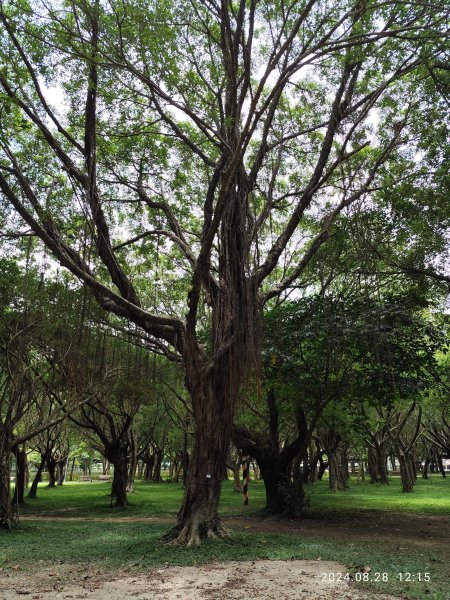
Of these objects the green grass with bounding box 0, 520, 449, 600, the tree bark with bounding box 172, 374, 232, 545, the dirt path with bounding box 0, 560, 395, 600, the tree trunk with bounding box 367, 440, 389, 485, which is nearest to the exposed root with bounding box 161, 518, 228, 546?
the tree bark with bounding box 172, 374, 232, 545

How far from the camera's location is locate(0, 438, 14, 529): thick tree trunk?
10430 mm

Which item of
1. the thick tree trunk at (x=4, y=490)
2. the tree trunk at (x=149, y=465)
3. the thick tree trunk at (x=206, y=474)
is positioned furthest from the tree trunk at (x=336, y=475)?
the tree trunk at (x=149, y=465)

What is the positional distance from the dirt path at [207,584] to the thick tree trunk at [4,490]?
4.85 m

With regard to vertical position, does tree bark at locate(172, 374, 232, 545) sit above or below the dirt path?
above

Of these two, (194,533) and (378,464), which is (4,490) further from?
(378,464)

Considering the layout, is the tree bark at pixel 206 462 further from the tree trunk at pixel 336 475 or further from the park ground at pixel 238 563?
the tree trunk at pixel 336 475

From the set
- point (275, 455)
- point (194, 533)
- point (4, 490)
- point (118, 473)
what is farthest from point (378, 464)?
point (194, 533)

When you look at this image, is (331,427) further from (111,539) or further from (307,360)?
(111,539)

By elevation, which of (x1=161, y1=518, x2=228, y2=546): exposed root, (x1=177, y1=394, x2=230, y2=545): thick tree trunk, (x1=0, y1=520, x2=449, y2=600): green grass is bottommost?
(x1=0, y1=520, x2=449, y2=600): green grass

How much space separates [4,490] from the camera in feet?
34.6

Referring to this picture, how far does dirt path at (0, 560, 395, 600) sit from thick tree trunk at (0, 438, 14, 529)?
15.9 feet

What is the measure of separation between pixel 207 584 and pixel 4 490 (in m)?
6.94

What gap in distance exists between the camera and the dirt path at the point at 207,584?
4.86 meters

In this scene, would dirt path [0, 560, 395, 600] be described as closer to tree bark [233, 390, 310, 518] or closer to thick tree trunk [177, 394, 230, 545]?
thick tree trunk [177, 394, 230, 545]
